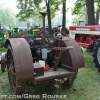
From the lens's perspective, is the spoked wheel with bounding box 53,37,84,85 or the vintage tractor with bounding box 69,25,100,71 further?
the vintage tractor with bounding box 69,25,100,71

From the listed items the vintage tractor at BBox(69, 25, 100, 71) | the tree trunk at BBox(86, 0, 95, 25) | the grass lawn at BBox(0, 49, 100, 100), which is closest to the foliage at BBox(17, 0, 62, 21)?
the tree trunk at BBox(86, 0, 95, 25)

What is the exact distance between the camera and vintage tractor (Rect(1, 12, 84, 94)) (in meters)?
2.62

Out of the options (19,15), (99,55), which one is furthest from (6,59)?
(19,15)

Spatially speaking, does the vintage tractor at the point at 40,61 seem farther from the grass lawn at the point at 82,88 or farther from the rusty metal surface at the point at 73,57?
the grass lawn at the point at 82,88

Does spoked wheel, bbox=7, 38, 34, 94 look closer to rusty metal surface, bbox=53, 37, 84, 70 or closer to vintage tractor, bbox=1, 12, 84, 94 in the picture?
vintage tractor, bbox=1, 12, 84, 94

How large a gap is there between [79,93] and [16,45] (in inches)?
64.9

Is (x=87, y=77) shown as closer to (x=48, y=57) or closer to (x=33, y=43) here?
(x=48, y=57)

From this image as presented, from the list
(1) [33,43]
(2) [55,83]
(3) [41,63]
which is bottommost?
(2) [55,83]

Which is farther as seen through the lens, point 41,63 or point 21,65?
point 41,63

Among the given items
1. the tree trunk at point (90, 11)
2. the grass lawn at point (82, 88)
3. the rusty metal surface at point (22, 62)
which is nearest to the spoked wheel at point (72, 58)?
the grass lawn at point (82, 88)

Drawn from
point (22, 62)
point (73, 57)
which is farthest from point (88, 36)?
point (22, 62)

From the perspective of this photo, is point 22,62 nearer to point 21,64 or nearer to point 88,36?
point 21,64

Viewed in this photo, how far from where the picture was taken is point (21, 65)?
258cm

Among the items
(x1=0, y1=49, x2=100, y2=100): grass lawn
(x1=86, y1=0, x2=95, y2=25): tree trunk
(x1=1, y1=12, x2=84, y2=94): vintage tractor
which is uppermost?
(x1=86, y1=0, x2=95, y2=25): tree trunk
